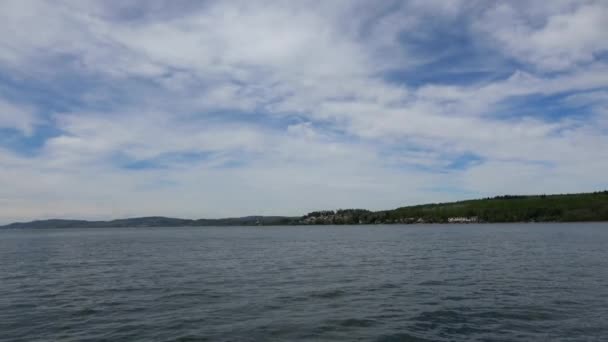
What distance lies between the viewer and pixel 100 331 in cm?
2131

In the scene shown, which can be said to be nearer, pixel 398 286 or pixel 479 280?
pixel 398 286

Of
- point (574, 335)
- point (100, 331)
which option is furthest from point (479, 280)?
point (100, 331)

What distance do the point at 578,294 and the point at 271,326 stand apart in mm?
19974

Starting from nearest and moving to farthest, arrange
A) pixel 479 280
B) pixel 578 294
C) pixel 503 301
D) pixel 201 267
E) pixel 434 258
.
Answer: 1. pixel 503 301
2. pixel 578 294
3. pixel 479 280
4. pixel 201 267
5. pixel 434 258

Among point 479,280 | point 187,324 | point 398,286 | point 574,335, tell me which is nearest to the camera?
point 574,335

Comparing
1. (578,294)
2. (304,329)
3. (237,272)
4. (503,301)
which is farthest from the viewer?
(237,272)

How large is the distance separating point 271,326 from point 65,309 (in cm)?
1384

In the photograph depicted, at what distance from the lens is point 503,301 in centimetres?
2605

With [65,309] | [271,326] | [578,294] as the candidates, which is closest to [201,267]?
[65,309]

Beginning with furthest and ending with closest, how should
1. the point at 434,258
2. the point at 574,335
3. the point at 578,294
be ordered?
the point at 434,258, the point at 578,294, the point at 574,335

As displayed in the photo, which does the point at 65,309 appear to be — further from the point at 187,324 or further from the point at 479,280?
the point at 479,280

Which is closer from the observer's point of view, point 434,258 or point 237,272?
point 237,272

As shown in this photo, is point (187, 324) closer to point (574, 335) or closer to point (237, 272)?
point (574, 335)

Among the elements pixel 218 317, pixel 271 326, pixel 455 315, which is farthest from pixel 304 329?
pixel 455 315
